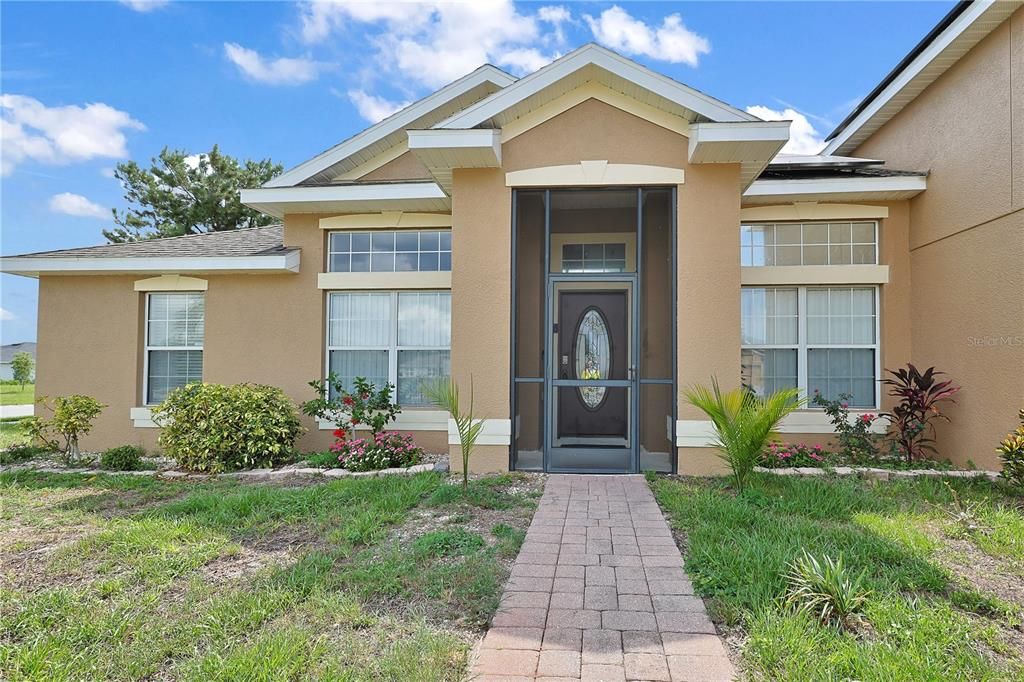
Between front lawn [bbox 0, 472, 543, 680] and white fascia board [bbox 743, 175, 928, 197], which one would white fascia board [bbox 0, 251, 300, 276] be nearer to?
front lawn [bbox 0, 472, 543, 680]

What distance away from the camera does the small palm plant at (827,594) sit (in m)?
3.26

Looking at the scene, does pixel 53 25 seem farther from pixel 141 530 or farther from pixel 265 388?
pixel 141 530

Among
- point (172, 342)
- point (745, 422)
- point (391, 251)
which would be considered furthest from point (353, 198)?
point (745, 422)

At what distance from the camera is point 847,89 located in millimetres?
11695

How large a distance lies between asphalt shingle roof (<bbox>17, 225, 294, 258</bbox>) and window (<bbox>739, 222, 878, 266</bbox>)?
7.34 metres

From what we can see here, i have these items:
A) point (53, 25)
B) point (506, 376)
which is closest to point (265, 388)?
point (506, 376)

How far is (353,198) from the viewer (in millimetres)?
8664

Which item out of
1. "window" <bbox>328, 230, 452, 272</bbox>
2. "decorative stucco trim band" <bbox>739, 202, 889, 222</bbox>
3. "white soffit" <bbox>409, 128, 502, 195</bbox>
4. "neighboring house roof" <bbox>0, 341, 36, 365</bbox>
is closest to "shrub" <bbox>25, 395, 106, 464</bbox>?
"window" <bbox>328, 230, 452, 272</bbox>

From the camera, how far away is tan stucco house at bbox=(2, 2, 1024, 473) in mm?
6859

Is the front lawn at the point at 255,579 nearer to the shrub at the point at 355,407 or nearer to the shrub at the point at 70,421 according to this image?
the shrub at the point at 70,421

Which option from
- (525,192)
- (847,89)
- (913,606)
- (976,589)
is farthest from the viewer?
(847,89)

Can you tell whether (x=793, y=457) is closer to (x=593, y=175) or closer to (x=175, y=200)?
(x=593, y=175)

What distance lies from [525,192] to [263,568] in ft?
17.0

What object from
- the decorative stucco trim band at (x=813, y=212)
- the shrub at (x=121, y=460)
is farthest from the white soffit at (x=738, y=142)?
the shrub at (x=121, y=460)
